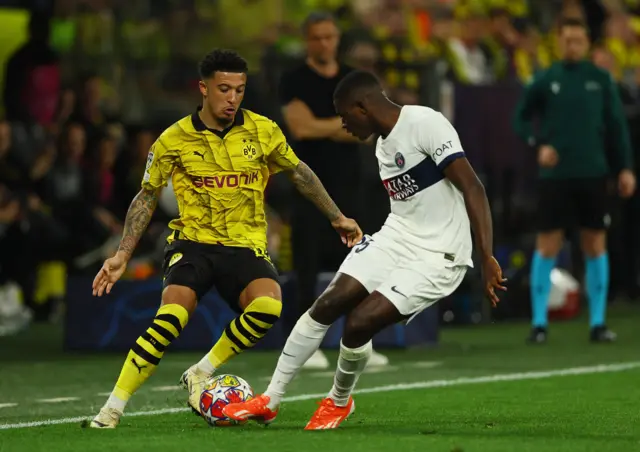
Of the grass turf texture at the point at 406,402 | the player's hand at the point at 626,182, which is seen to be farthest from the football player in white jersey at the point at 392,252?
the player's hand at the point at 626,182

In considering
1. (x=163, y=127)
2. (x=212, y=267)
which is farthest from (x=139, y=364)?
(x=163, y=127)

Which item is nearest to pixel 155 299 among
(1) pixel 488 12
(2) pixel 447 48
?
(2) pixel 447 48

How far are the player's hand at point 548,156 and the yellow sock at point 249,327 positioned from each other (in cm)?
535

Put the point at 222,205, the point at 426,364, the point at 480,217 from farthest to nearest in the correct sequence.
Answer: the point at 426,364, the point at 222,205, the point at 480,217

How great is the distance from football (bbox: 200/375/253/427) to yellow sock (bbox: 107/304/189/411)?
1.09 feet

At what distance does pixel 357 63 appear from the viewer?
14.5 meters

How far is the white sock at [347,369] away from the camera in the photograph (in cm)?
775

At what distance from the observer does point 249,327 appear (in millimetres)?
8188

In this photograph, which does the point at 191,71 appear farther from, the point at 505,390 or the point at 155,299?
the point at 505,390

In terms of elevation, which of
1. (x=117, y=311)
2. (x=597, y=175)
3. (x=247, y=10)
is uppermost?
(x=247, y=10)

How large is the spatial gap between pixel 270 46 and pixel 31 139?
299cm

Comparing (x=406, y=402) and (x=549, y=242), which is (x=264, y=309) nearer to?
(x=406, y=402)

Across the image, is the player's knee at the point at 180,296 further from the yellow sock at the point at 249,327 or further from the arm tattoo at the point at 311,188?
the arm tattoo at the point at 311,188

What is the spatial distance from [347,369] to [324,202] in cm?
105
